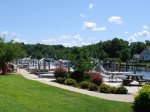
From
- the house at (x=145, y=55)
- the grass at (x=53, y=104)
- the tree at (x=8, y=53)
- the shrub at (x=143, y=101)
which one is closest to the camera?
the grass at (x=53, y=104)

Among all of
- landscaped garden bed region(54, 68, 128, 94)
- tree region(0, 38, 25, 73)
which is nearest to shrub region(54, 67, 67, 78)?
landscaped garden bed region(54, 68, 128, 94)

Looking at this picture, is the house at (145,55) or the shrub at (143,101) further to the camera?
the house at (145,55)

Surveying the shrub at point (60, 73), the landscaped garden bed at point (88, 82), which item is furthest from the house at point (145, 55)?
the landscaped garden bed at point (88, 82)

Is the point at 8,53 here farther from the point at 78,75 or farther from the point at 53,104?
the point at 53,104

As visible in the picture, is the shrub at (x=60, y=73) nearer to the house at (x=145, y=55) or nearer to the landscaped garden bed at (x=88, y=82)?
the landscaped garden bed at (x=88, y=82)

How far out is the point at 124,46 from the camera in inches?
5394

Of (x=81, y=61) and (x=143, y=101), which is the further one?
(x=81, y=61)

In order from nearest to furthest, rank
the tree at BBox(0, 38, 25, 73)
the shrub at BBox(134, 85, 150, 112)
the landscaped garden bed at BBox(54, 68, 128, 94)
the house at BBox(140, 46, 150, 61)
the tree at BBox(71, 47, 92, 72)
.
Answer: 1. the shrub at BBox(134, 85, 150, 112)
2. the landscaped garden bed at BBox(54, 68, 128, 94)
3. the tree at BBox(71, 47, 92, 72)
4. the tree at BBox(0, 38, 25, 73)
5. the house at BBox(140, 46, 150, 61)

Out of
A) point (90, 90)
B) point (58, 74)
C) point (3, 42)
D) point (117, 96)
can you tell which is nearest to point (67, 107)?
point (117, 96)

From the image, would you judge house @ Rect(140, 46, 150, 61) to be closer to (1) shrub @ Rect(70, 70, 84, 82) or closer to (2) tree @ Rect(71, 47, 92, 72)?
(2) tree @ Rect(71, 47, 92, 72)

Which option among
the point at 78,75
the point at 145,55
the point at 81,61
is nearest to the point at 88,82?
the point at 78,75

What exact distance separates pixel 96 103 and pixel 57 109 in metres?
2.70

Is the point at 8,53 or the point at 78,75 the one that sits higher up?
the point at 8,53

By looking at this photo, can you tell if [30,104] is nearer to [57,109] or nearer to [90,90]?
[57,109]
